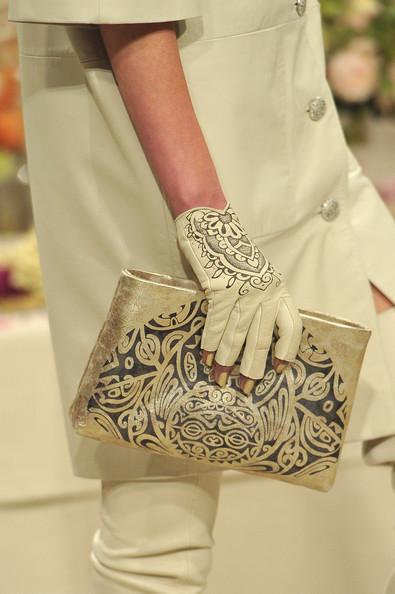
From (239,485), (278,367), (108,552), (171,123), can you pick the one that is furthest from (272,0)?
(239,485)

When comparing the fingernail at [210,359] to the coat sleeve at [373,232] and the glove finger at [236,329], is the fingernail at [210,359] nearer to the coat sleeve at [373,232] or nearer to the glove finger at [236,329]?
the glove finger at [236,329]

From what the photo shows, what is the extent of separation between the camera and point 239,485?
73.2 inches

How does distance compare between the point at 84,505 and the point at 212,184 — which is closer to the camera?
the point at 212,184

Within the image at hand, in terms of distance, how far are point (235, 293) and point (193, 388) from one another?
10 cm

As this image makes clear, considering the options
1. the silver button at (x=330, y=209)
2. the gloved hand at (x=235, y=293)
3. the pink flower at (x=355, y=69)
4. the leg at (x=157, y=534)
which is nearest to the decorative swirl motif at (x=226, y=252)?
the gloved hand at (x=235, y=293)

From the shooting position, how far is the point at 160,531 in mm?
1003

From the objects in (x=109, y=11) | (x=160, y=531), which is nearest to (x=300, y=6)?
(x=109, y=11)

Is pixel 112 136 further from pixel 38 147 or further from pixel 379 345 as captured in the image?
pixel 379 345

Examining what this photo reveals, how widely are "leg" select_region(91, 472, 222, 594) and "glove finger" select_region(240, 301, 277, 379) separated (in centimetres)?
19

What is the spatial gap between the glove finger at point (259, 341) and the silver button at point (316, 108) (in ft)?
0.69

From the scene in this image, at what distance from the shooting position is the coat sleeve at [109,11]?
2.76ft

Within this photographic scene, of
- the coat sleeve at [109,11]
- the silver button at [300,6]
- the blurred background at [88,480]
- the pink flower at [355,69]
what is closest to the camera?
the coat sleeve at [109,11]

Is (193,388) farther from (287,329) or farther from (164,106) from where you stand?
(164,106)

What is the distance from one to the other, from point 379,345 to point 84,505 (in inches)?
38.0
